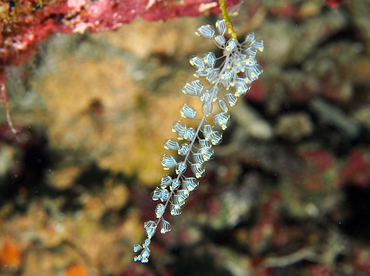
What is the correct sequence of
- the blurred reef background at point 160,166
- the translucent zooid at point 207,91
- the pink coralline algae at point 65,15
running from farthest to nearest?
the blurred reef background at point 160,166 < the pink coralline algae at point 65,15 < the translucent zooid at point 207,91

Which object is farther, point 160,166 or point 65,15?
point 160,166

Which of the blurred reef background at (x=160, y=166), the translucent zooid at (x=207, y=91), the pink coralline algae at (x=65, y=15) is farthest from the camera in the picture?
the blurred reef background at (x=160, y=166)

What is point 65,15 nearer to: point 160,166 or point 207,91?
point 207,91

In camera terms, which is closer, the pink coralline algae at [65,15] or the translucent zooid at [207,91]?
the translucent zooid at [207,91]

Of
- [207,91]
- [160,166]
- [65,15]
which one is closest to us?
[207,91]

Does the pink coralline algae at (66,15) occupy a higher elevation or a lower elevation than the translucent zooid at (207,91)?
higher

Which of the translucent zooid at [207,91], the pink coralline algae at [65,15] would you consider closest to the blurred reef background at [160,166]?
the pink coralline algae at [65,15]

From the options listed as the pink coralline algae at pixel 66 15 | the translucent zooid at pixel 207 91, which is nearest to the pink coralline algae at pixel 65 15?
the pink coralline algae at pixel 66 15

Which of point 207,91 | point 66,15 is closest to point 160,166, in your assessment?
point 207,91

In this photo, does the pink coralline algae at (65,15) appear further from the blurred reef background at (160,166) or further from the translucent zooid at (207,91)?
the translucent zooid at (207,91)
